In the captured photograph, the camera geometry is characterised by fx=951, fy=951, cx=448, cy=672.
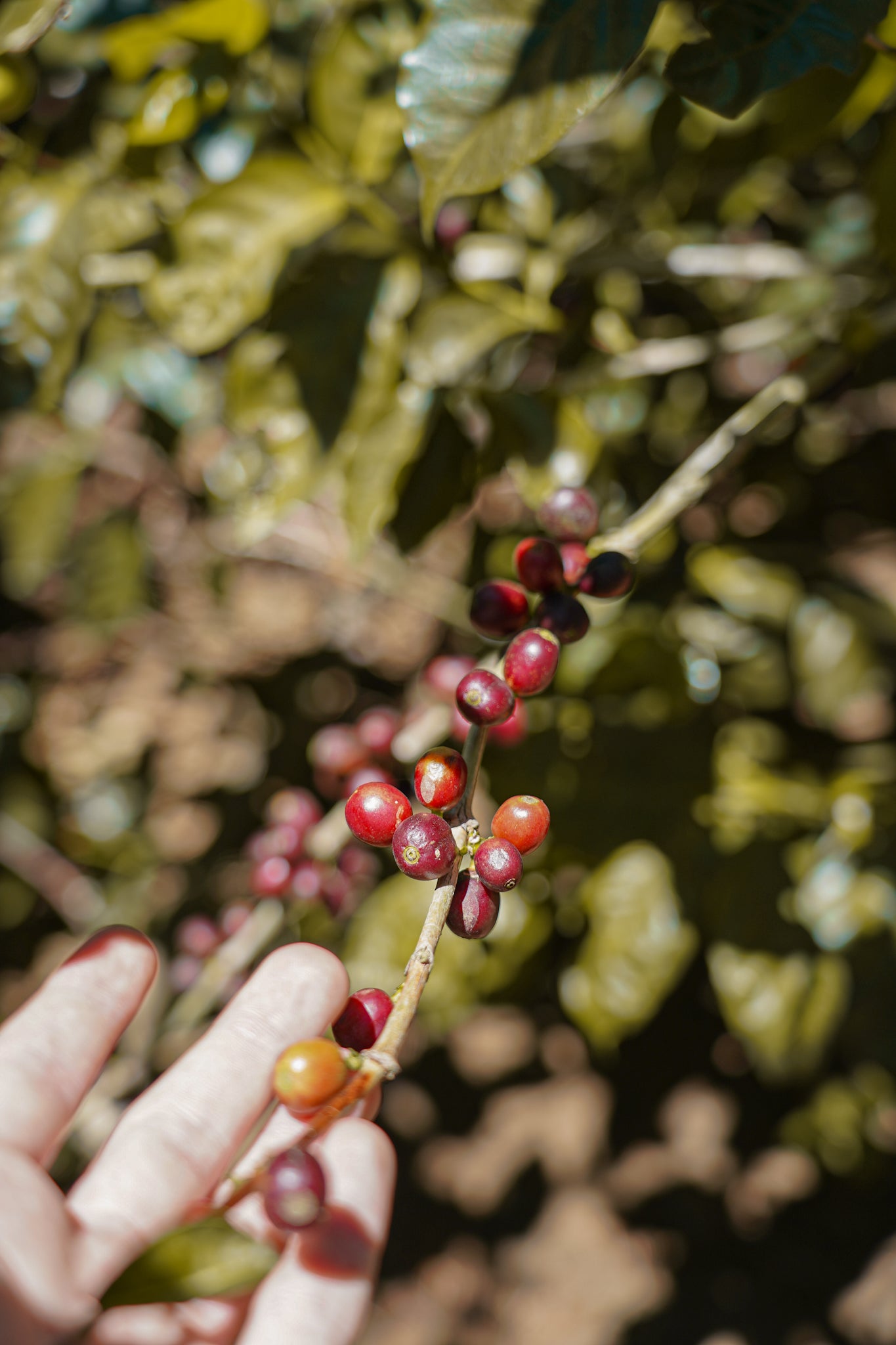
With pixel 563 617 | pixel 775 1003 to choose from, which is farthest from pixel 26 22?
pixel 775 1003

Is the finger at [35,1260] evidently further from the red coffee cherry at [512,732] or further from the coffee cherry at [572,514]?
the coffee cherry at [572,514]

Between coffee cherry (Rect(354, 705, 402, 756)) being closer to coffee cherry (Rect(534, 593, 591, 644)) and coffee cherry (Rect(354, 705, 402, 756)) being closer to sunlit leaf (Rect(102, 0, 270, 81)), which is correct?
coffee cherry (Rect(534, 593, 591, 644))

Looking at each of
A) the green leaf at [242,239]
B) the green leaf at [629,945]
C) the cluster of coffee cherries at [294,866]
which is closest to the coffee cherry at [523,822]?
the cluster of coffee cherries at [294,866]

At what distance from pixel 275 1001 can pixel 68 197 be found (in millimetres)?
1394

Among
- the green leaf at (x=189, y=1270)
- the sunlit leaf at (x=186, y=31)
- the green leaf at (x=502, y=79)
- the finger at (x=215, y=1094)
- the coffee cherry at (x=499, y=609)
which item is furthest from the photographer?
the sunlit leaf at (x=186, y=31)

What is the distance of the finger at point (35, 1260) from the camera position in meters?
1.07

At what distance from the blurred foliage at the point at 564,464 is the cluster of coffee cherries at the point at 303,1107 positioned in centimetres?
7

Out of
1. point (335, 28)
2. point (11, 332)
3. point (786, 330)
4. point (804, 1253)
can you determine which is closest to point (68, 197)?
point (11, 332)

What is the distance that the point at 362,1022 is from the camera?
979 mm

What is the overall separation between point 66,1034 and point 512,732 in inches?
32.7

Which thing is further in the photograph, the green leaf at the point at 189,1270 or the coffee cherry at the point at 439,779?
the coffee cherry at the point at 439,779

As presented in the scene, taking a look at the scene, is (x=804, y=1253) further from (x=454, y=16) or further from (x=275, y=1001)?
(x=454, y=16)

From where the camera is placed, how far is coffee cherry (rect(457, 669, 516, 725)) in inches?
40.1

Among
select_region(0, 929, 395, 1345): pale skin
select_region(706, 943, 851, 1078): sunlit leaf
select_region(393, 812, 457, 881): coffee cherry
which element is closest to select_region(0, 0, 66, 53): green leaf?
select_region(393, 812, 457, 881): coffee cherry
